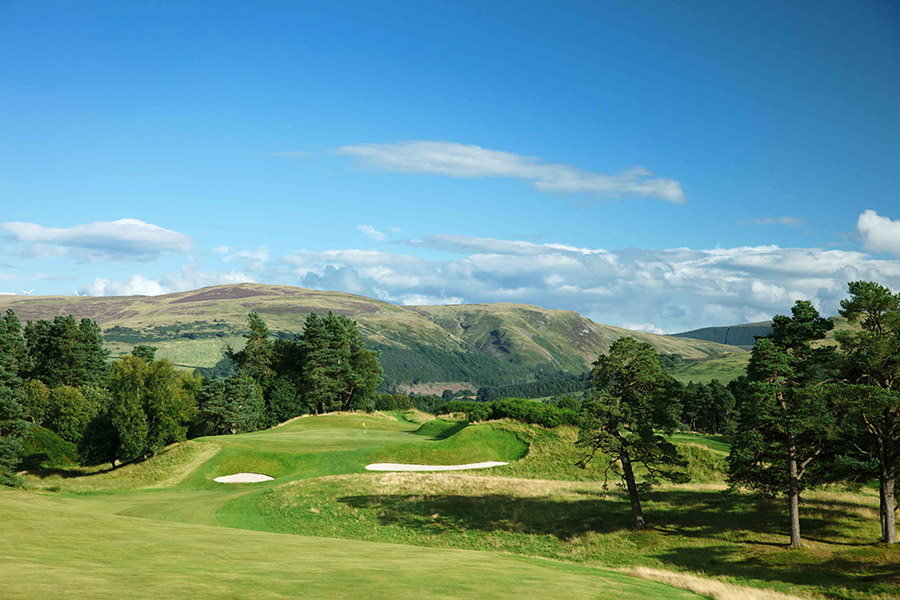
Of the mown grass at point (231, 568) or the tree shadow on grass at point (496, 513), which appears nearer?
the mown grass at point (231, 568)

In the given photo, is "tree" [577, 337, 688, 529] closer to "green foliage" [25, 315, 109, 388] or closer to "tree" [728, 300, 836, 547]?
"tree" [728, 300, 836, 547]

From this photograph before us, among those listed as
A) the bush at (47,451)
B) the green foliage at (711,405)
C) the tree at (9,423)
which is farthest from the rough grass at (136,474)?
the green foliage at (711,405)

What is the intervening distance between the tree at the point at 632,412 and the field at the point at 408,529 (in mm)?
4495

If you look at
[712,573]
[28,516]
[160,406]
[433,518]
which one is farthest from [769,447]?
[160,406]

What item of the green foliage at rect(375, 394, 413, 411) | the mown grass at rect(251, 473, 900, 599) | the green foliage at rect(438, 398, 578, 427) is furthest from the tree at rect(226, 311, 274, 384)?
the green foliage at rect(375, 394, 413, 411)

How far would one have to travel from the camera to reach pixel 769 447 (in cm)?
3303

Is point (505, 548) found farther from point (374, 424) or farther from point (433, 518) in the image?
point (374, 424)

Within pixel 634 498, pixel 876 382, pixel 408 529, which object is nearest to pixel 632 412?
pixel 634 498

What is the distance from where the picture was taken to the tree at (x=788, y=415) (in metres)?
32.1

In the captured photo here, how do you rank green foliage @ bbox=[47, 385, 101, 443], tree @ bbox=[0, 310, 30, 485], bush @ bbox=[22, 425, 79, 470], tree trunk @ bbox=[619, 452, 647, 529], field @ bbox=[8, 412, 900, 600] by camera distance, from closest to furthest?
field @ bbox=[8, 412, 900, 600]
tree trunk @ bbox=[619, 452, 647, 529]
tree @ bbox=[0, 310, 30, 485]
bush @ bbox=[22, 425, 79, 470]
green foliage @ bbox=[47, 385, 101, 443]

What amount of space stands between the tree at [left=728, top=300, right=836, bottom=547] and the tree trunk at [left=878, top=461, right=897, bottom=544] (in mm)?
2637

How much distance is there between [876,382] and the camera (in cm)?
3169

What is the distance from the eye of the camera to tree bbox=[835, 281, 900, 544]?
99.3 ft

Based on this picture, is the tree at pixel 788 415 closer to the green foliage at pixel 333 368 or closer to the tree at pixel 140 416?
the tree at pixel 140 416
